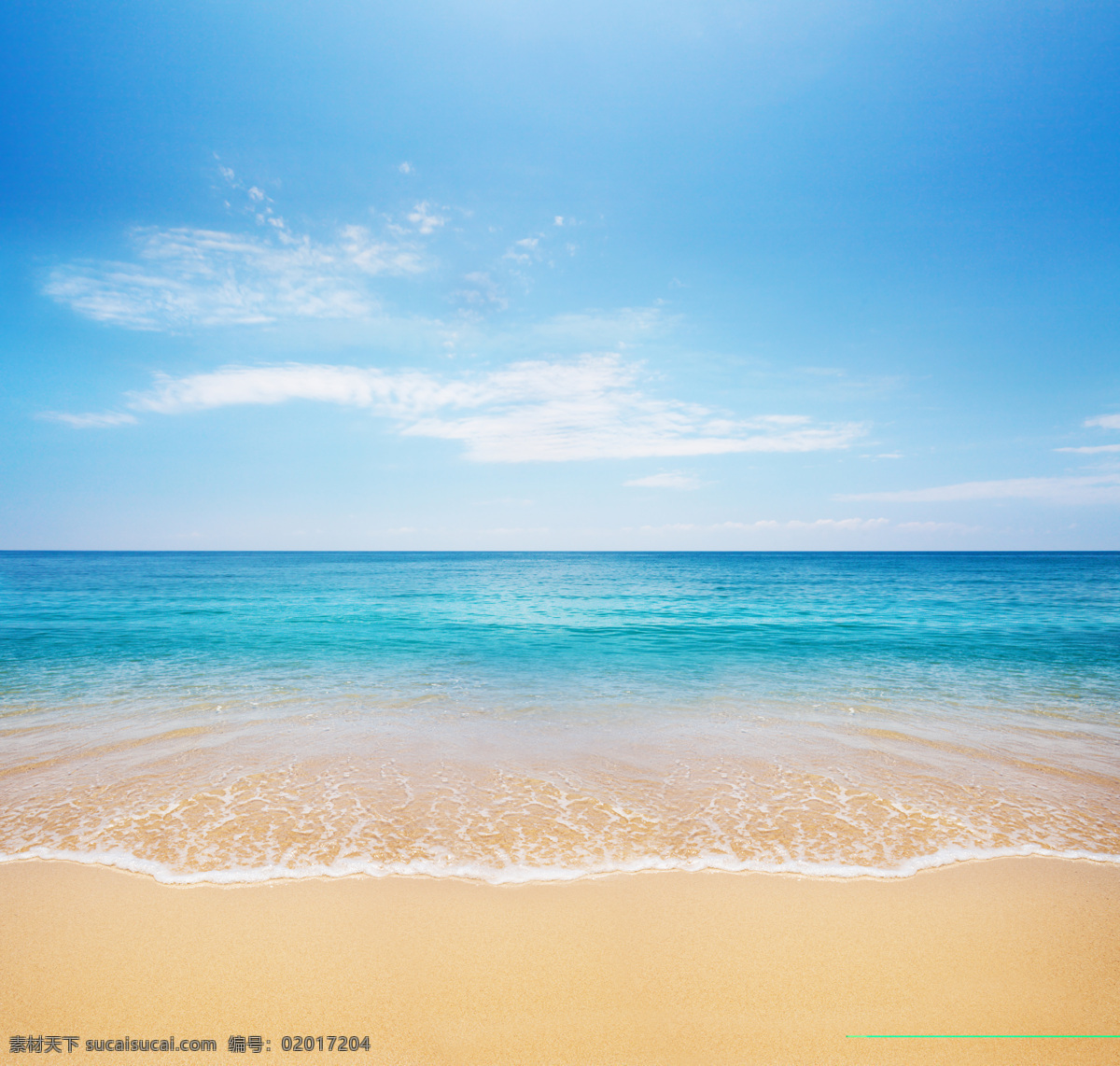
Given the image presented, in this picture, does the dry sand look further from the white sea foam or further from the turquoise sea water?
the turquoise sea water

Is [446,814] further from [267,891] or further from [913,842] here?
[913,842]

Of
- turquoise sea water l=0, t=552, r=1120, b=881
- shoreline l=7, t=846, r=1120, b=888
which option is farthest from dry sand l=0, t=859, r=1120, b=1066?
turquoise sea water l=0, t=552, r=1120, b=881

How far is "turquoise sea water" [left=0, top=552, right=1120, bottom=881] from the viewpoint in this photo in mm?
5129

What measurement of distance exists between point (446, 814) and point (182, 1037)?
2825mm

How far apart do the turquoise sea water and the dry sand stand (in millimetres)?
423

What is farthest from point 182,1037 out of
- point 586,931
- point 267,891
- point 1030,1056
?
point 1030,1056

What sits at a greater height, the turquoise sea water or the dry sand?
the dry sand

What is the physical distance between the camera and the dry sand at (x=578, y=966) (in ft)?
10.1

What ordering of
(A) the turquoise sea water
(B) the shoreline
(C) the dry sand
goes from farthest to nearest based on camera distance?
1. (A) the turquoise sea water
2. (B) the shoreline
3. (C) the dry sand

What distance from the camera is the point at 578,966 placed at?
362cm

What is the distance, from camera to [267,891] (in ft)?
14.3

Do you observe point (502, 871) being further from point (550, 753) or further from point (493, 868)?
point (550, 753)

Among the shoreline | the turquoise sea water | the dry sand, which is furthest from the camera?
the turquoise sea water

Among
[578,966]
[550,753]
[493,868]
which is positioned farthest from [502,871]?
[550,753]
